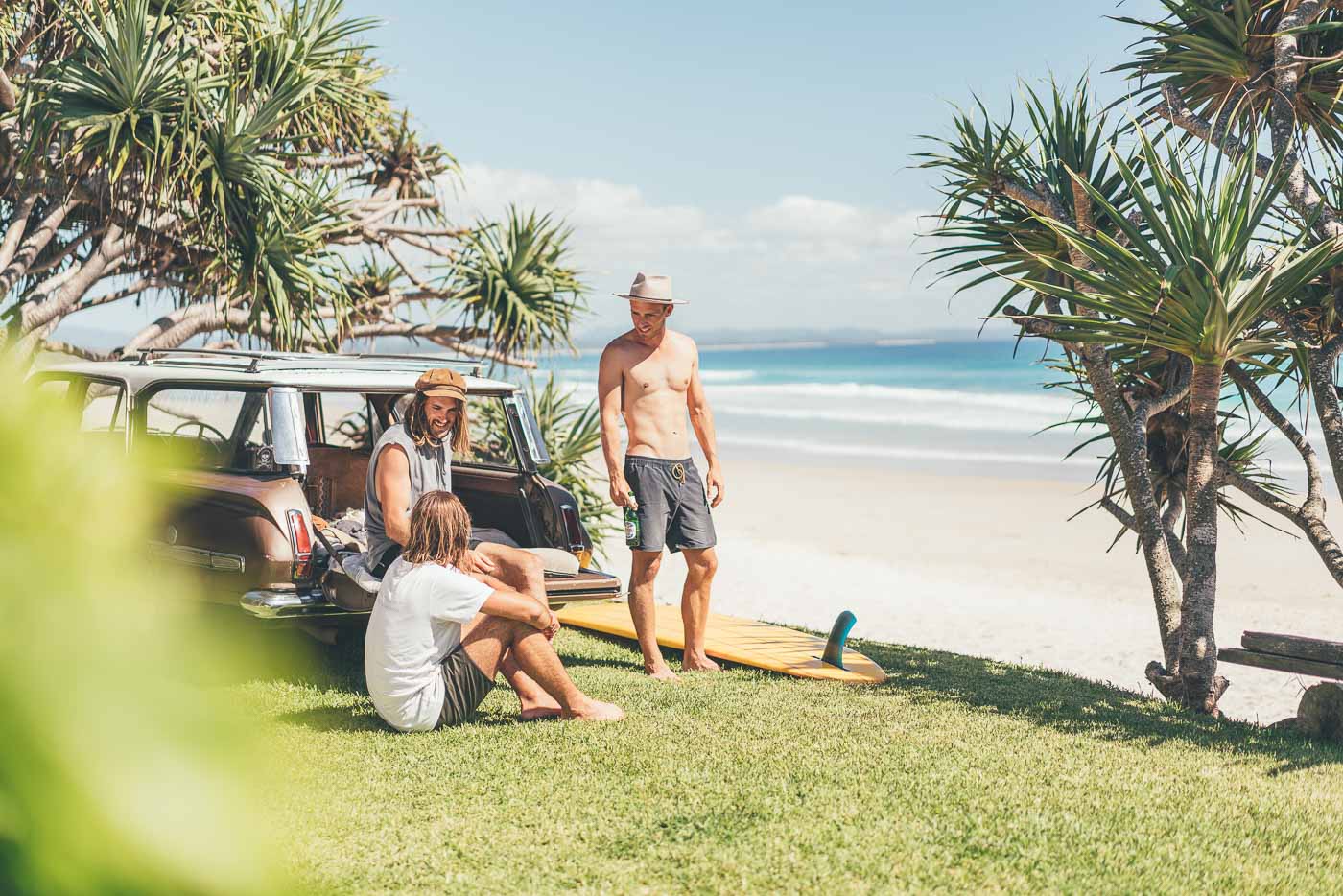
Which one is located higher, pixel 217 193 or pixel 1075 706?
pixel 217 193

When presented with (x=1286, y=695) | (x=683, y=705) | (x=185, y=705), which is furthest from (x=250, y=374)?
(x=1286, y=695)

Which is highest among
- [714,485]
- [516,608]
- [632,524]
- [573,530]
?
[714,485]

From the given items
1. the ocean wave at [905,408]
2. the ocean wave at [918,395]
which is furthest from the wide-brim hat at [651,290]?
the ocean wave at [918,395]

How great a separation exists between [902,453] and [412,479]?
2537 centimetres

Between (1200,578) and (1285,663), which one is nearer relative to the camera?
(1285,663)

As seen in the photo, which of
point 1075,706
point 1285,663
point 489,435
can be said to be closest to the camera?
point 1285,663

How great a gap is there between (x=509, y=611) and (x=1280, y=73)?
506cm

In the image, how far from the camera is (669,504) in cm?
638

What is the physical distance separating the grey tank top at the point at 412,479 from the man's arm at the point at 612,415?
2.86 feet

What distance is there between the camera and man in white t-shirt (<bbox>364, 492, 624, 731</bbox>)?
480cm

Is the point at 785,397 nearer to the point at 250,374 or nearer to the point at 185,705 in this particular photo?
the point at 250,374

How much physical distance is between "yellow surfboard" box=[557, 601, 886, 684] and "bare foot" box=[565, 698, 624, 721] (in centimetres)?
153

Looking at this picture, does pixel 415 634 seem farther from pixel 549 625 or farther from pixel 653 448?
pixel 653 448

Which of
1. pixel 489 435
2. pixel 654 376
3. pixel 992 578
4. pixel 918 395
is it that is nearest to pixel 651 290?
pixel 654 376
